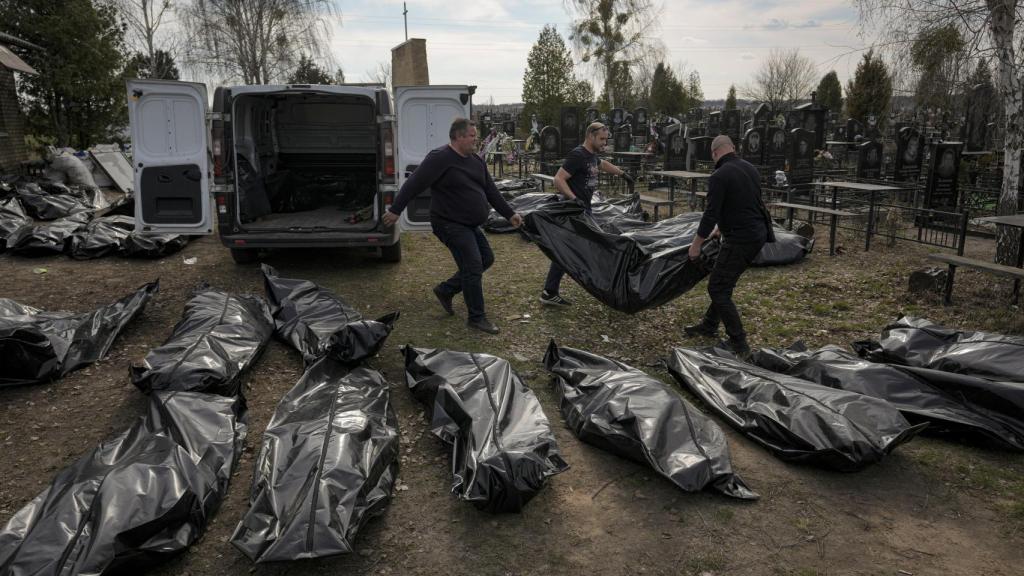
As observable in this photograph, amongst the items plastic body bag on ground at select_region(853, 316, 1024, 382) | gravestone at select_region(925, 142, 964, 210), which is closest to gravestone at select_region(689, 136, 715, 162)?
gravestone at select_region(925, 142, 964, 210)

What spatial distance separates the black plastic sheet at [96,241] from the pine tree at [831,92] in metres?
38.6

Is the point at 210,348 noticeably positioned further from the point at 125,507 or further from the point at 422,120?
the point at 422,120

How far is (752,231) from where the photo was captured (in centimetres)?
526

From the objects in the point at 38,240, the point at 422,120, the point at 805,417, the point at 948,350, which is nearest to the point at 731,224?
the point at 948,350

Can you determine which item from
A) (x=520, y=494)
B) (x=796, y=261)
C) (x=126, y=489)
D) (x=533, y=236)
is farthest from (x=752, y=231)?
(x=126, y=489)

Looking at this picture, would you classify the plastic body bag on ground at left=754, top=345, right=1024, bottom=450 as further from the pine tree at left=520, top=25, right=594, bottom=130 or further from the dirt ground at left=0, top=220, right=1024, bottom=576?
the pine tree at left=520, top=25, right=594, bottom=130

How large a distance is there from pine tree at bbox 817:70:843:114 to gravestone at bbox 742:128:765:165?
26.2 metres

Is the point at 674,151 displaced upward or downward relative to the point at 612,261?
upward

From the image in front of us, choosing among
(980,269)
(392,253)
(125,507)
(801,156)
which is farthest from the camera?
(801,156)

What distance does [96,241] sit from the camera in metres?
8.36

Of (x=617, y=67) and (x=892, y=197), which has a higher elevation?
(x=617, y=67)

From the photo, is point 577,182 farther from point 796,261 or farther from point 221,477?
point 221,477

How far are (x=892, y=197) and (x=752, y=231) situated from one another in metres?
10.7

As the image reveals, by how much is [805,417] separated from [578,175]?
3639 mm
